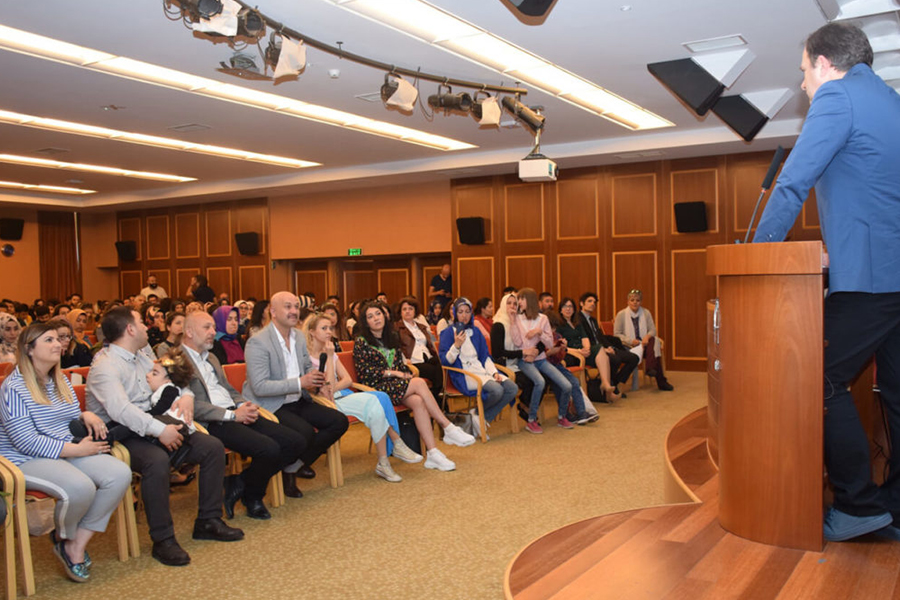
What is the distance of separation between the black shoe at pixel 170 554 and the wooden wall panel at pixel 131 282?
14.2m

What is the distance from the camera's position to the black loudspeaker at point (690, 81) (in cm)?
691

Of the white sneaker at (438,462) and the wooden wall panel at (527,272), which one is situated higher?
the wooden wall panel at (527,272)

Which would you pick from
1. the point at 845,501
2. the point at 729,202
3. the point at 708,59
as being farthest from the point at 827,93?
the point at 729,202

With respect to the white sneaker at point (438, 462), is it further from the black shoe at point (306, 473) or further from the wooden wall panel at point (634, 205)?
the wooden wall panel at point (634, 205)

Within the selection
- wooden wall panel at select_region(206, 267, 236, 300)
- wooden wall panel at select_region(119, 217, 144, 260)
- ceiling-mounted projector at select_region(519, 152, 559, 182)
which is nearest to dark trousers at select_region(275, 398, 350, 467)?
ceiling-mounted projector at select_region(519, 152, 559, 182)

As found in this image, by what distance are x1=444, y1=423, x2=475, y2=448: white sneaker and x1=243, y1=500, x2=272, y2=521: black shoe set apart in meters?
1.81

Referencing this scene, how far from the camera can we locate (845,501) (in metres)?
2.31

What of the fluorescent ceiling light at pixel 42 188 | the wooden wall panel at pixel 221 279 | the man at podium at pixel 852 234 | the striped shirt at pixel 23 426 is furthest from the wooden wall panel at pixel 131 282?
the man at podium at pixel 852 234

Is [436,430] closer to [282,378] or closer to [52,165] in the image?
[282,378]

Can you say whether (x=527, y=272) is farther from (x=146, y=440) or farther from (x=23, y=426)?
(x=23, y=426)

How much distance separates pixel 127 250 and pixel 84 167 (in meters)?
5.14

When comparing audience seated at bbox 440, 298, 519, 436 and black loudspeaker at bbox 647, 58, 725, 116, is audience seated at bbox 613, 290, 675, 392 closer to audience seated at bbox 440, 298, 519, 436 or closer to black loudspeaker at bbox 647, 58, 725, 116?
black loudspeaker at bbox 647, 58, 725, 116

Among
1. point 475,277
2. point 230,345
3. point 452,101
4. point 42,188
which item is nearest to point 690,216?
point 475,277

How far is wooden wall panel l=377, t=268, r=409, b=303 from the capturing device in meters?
14.2
